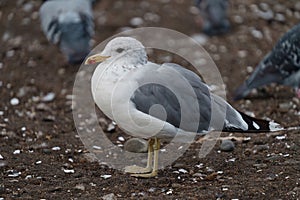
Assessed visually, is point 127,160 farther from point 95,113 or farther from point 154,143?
point 95,113

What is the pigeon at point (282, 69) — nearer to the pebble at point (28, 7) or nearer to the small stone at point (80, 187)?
the small stone at point (80, 187)

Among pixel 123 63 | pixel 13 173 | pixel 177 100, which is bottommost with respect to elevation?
pixel 13 173

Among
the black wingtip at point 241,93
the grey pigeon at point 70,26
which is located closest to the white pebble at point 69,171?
the black wingtip at point 241,93

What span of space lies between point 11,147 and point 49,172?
0.83 m

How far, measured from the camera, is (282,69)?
7695mm

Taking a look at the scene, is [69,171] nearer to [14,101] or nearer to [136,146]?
[136,146]

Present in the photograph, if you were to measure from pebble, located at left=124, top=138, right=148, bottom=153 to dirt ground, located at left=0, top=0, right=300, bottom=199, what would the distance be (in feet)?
1.24

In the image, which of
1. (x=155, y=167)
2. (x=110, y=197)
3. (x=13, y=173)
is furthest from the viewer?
(x=13, y=173)

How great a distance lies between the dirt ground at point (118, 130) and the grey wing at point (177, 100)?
1.52ft

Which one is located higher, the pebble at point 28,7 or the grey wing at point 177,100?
the grey wing at point 177,100

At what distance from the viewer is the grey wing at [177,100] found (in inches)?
196

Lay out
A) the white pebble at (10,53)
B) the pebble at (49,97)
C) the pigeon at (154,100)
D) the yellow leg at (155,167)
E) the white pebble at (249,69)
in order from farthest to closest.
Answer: the white pebble at (10,53) → the white pebble at (249,69) → the pebble at (49,97) → the yellow leg at (155,167) → the pigeon at (154,100)

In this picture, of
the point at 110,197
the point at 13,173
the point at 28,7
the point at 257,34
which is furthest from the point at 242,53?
Result: the point at 110,197

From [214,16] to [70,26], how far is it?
2.25 meters
